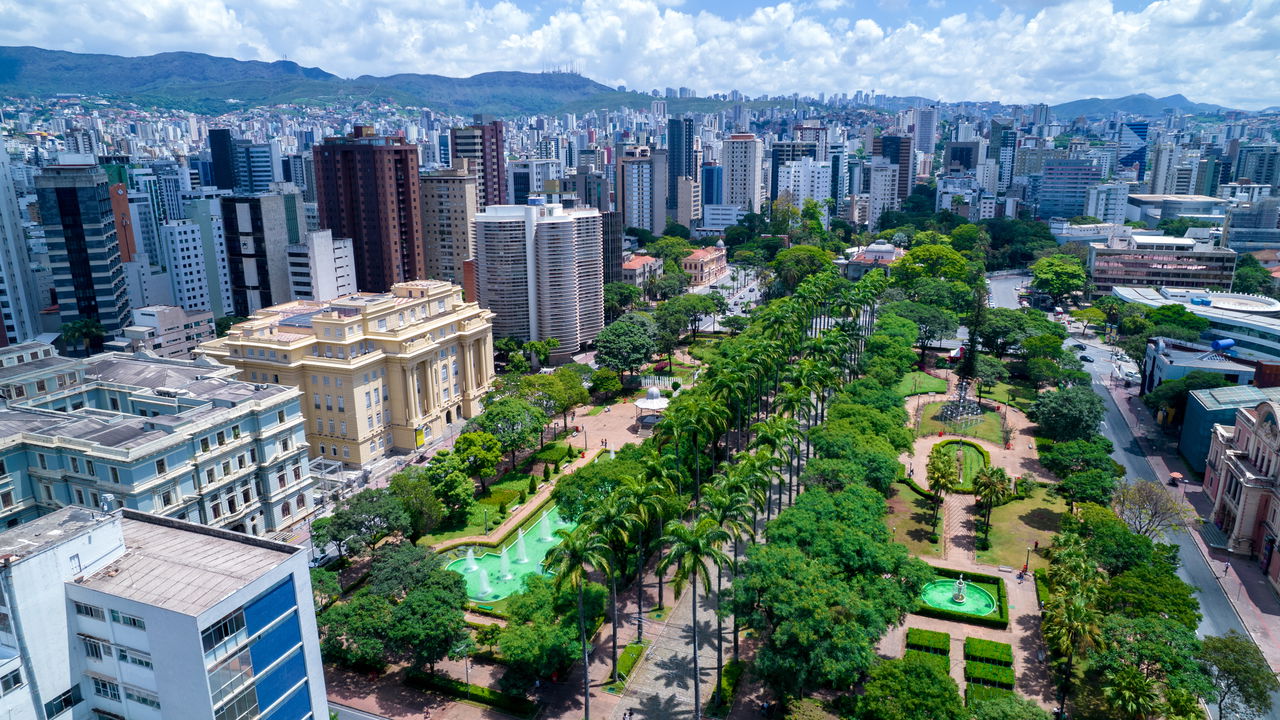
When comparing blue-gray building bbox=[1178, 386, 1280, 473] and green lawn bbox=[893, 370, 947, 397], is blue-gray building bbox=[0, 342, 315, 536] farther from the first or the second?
blue-gray building bbox=[1178, 386, 1280, 473]

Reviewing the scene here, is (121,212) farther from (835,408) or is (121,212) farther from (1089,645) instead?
(1089,645)

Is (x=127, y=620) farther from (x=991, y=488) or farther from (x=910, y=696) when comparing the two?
(x=991, y=488)

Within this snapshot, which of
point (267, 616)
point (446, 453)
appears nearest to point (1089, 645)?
point (267, 616)

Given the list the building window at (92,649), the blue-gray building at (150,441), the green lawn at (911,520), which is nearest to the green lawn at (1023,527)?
the green lawn at (911,520)

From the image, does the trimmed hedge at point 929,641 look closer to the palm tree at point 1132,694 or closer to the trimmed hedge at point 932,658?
the trimmed hedge at point 932,658

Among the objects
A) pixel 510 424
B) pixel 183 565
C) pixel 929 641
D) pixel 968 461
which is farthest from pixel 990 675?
pixel 510 424

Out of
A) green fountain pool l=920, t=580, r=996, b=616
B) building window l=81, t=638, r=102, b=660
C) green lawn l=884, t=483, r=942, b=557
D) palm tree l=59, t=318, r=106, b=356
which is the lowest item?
green fountain pool l=920, t=580, r=996, b=616

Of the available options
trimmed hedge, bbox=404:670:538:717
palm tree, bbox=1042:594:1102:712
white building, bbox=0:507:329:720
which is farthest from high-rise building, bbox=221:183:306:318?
palm tree, bbox=1042:594:1102:712
